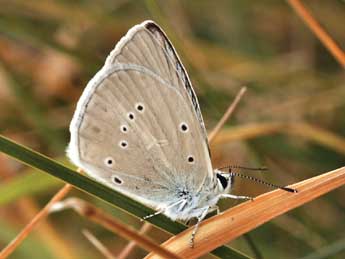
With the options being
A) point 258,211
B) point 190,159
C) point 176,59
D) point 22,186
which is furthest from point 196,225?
point 22,186

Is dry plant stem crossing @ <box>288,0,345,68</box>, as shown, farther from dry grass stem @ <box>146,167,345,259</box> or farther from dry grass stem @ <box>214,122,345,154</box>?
dry grass stem @ <box>146,167,345,259</box>

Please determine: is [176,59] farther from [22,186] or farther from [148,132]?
[22,186]

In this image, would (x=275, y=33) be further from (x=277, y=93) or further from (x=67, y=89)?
(x=67, y=89)

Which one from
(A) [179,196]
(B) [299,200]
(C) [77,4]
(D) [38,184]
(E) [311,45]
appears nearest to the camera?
(B) [299,200]

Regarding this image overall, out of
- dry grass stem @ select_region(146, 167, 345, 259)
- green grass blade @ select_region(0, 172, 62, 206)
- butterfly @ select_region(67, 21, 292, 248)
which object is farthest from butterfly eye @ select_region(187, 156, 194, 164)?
green grass blade @ select_region(0, 172, 62, 206)

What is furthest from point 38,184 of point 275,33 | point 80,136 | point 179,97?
point 275,33

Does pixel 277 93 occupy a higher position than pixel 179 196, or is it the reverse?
pixel 277 93

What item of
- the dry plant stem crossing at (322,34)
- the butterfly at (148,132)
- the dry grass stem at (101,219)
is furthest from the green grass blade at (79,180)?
the dry plant stem crossing at (322,34)
